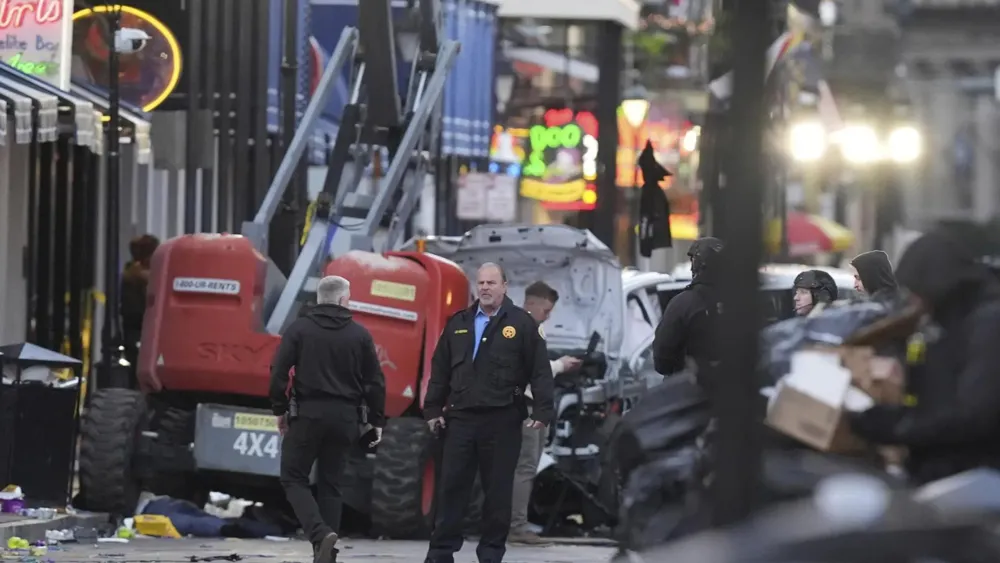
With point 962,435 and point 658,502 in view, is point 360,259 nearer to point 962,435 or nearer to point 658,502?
point 658,502

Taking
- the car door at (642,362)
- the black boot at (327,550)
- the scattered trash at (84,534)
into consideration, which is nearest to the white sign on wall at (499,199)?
the car door at (642,362)

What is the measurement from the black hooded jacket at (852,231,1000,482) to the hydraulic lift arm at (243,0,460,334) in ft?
32.2

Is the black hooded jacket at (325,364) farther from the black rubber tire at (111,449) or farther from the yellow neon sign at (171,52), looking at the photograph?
the yellow neon sign at (171,52)

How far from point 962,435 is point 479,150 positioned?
102 feet

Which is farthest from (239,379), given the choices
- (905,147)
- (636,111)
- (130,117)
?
(636,111)

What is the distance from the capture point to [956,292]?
6.93 meters

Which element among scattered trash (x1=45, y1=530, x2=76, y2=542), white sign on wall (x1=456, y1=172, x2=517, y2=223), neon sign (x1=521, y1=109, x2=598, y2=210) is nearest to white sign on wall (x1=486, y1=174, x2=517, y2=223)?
white sign on wall (x1=456, y1=172, x2=517, y2=223)

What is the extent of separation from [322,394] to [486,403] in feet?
3.17

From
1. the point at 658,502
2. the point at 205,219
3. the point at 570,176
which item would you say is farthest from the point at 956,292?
the point at 570,176

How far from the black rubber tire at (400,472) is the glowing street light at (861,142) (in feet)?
59.8

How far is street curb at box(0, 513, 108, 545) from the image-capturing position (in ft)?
47.5

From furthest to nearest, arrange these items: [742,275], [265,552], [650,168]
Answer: [650,168]
[265,552]
[742,275]

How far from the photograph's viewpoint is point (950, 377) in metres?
6.89

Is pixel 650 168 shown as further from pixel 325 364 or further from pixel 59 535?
pixel 325 364
